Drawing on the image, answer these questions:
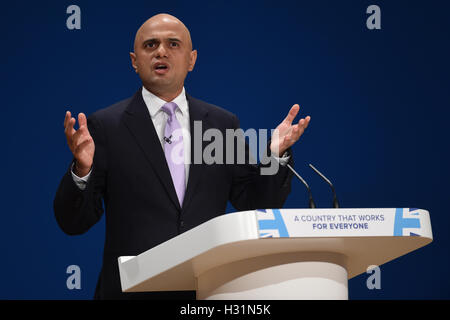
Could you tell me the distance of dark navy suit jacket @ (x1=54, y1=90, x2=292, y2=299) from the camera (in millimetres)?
1751

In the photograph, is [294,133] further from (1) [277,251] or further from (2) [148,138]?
(2) [148,138]

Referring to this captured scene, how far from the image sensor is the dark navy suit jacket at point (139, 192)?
175cm

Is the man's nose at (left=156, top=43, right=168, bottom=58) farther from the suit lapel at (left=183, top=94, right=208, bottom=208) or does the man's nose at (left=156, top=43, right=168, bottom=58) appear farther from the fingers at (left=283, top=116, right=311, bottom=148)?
the fingers at (left=283, top=116, right=311, bottom=148)

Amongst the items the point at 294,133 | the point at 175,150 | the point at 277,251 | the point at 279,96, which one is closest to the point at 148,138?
the point at 175,150

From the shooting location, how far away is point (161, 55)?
2088 mm

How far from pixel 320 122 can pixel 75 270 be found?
4.19ft

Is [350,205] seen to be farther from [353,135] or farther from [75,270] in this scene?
[75,270]

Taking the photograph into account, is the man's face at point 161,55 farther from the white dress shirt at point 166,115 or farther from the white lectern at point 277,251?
the white lectern at point 277,251

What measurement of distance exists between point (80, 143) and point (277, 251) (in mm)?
617

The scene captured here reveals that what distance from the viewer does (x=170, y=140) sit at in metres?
1.96

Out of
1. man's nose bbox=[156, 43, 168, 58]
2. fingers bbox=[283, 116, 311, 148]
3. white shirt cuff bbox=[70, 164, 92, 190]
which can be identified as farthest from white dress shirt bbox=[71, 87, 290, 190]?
fingers bbox=[283, 116, 311, 148]

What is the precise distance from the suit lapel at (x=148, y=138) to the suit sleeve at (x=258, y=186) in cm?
24

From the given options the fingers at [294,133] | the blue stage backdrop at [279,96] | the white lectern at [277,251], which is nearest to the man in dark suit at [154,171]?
the fingers at [294,133]
